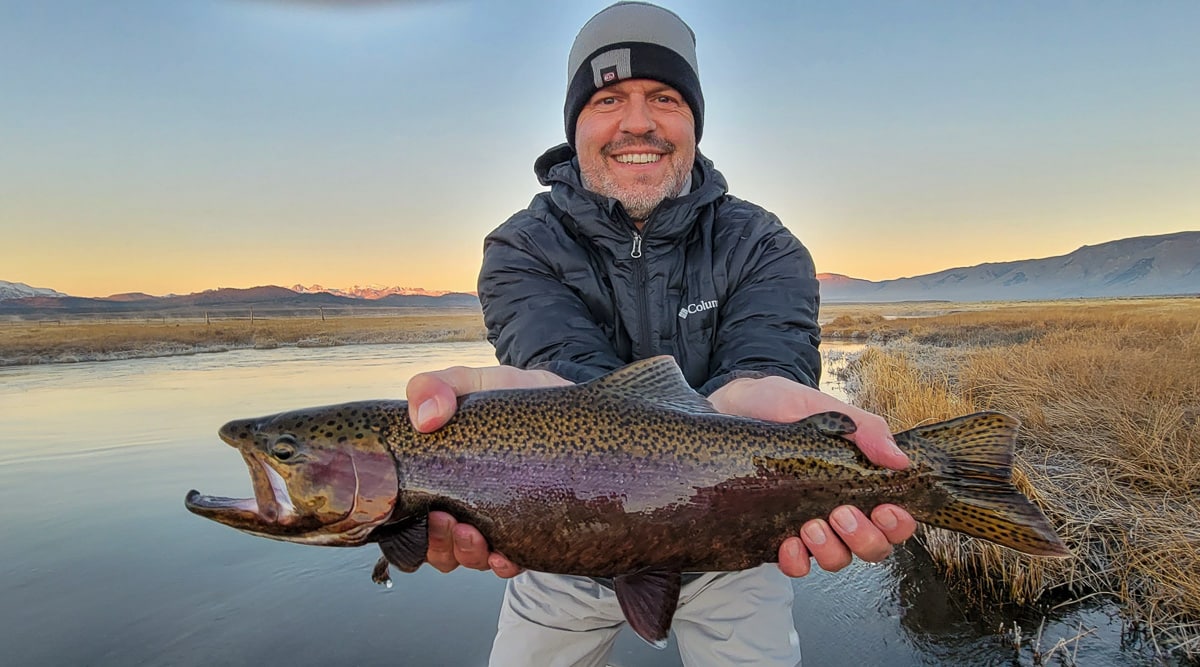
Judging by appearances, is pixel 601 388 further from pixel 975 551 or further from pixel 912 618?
pixel 975 551

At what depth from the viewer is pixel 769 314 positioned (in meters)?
3.77

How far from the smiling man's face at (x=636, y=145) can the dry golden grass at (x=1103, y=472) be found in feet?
14.1

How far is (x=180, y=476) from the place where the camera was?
963 centimetres

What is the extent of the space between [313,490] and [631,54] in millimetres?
3362

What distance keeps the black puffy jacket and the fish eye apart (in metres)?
1.54

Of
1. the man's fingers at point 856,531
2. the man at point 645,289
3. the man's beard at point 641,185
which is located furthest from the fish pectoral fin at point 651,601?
the man's beard at point 641,185

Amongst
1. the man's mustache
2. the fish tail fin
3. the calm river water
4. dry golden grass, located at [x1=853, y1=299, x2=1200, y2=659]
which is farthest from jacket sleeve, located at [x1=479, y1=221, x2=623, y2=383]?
dry golden grass, located at [x1=853, y1=299, x2=1200, y2=659]

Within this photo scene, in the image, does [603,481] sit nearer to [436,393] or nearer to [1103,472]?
[436,393]

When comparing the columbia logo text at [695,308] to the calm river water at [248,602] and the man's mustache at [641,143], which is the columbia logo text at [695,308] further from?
the calm river water at [248,602]

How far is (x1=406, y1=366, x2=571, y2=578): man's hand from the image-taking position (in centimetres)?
236

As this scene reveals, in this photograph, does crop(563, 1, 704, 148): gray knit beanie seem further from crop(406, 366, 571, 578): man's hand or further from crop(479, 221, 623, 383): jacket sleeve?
crop(406, 366, 571, 578): man's hand

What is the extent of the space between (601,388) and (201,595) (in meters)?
5.72

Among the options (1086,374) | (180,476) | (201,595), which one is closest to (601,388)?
(201,595)

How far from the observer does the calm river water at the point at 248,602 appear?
5.16 metres
